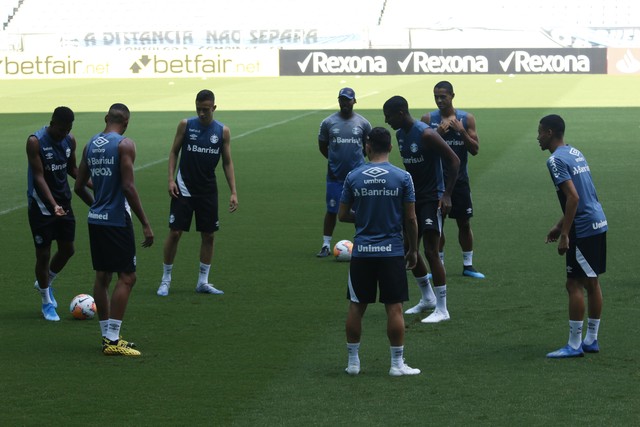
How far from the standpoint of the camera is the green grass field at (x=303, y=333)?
8.44 metres

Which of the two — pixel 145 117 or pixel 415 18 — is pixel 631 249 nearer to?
pixel 145 117

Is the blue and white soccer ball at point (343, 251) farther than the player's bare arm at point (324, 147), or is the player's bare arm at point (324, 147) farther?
the player's bare arm at point (324, 147)

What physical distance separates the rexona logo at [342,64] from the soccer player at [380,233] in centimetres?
5093

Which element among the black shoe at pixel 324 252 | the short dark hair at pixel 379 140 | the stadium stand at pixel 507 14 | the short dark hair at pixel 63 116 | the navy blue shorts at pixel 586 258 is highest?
the stadium stand at pixel 507 14

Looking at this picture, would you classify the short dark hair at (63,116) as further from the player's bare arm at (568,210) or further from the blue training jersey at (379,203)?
the player's bare arm at (568,210)

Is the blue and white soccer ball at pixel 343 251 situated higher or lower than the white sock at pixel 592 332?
higher

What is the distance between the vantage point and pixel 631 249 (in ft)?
48.8

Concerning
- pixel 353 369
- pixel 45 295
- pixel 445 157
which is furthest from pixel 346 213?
pixel 45 295

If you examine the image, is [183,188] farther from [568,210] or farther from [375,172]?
[568,210]

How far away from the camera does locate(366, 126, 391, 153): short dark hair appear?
9.06 m

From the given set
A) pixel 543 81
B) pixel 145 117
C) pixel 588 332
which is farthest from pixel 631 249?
pixel 543 81

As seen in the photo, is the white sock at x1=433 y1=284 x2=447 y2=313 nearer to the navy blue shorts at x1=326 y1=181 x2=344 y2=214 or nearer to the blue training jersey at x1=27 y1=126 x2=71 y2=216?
the blue training jersey at x1=27 y1=126 x2=71 y2=216

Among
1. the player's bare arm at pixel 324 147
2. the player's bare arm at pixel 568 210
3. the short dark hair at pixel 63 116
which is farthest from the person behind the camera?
the player's bare arm at pixel 324 147

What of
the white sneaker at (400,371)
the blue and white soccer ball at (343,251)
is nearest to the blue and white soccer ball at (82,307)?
the white sneaker at (400,371)
